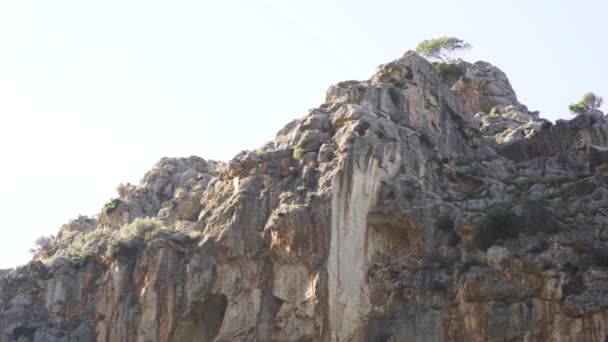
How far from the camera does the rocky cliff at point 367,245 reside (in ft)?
178

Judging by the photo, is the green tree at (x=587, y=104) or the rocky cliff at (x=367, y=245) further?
the green tree at (x=587, y=104)

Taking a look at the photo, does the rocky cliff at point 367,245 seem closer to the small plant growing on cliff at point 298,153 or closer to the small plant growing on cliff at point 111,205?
the small plant growing on cliff at point 298,153

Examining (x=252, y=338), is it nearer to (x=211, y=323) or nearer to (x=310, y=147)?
(x=211, y=323)

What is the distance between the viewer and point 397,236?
59.2 meters

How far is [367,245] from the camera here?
5862cm

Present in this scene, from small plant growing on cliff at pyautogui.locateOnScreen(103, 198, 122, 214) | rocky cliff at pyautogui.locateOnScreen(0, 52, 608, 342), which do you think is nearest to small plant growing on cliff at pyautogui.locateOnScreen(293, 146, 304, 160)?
rocky cliff at pyautogui.locateOnScreen(0, 52, 608, 342)

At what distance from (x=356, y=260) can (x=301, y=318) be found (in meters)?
4.29

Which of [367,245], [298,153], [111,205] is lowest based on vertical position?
[367,245]

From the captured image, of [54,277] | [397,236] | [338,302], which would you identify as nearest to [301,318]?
[338,302]

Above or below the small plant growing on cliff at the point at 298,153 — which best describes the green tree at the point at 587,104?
above

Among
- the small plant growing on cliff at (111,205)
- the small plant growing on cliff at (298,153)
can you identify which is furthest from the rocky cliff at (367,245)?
the small plant growing on cliff at (111,205)

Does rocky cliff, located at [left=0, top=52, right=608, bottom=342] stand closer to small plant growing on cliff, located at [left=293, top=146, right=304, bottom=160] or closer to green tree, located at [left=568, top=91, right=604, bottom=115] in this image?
small plant growing on cliff, located at [left=293, top=146, right=304, bottom=160]

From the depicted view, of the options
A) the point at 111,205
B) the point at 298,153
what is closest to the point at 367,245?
the point at 298,153

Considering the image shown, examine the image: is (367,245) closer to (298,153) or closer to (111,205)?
(298,153)
